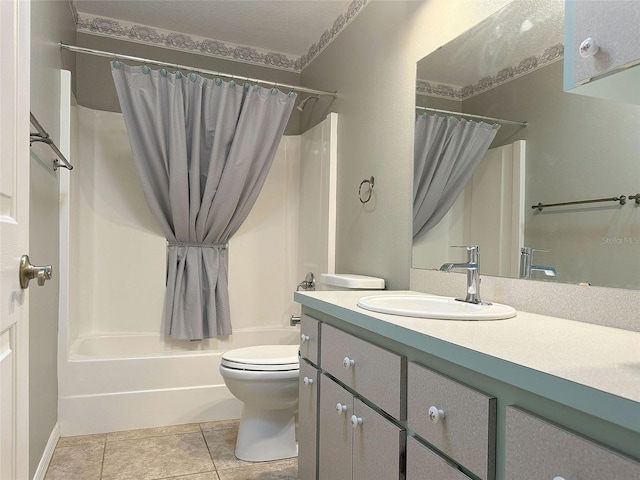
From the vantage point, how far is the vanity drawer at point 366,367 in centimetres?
117

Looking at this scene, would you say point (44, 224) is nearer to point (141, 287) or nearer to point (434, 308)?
point (141, 287)

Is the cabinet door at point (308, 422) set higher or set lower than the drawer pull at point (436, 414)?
lower

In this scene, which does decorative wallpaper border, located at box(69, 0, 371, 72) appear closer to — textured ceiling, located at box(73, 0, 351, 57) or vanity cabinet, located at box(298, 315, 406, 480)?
textured ceiling, located at box(73, 0, 351, 57)

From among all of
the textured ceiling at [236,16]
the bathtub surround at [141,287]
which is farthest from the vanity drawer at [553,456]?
the textured ceiling at [236,16]

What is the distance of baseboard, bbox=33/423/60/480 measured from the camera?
6.35ft

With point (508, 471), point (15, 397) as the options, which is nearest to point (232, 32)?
point (15, 397)

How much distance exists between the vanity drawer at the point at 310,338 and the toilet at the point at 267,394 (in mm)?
354

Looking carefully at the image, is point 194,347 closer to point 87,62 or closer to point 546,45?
point 87,62

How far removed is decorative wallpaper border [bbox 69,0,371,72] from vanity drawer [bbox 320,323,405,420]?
1.95m

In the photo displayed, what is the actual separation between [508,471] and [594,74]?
0.81 m

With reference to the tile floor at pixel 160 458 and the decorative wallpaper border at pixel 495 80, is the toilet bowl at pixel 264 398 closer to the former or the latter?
the tile floor at pixel 160 458

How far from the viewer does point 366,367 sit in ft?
4.29

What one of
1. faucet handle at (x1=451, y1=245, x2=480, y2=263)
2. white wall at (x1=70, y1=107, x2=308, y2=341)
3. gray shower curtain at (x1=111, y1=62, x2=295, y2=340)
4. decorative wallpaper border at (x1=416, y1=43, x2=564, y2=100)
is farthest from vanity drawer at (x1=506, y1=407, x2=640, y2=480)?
white wall at (x1=70, y1=107, x2=308, y2=341)

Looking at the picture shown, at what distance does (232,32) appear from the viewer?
3.11 metres
